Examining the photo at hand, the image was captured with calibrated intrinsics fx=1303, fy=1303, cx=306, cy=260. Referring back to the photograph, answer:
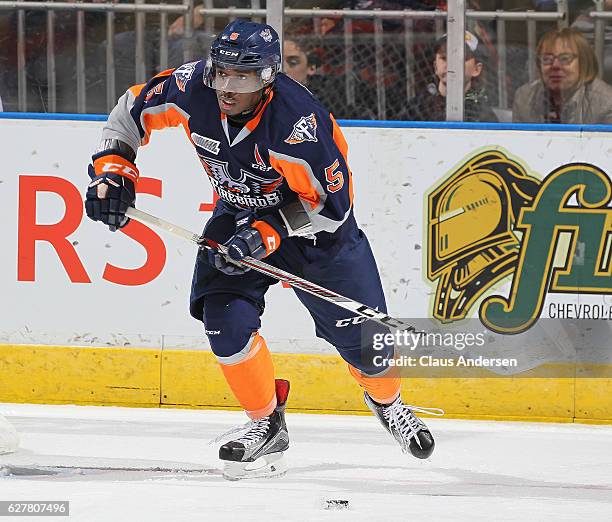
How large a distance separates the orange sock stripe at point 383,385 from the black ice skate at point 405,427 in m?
0.03

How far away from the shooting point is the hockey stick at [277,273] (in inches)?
147

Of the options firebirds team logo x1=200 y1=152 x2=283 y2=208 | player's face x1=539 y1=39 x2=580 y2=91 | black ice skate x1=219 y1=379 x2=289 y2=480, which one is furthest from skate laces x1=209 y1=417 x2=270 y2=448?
player's face x1=539 y1=39 x2=580 y2=91

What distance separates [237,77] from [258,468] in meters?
1.17

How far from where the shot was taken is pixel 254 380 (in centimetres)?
388

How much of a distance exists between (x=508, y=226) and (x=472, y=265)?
0.64 ft

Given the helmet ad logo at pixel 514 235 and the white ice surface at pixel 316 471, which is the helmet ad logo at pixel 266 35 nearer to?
the white ice surface at pixel 316 471

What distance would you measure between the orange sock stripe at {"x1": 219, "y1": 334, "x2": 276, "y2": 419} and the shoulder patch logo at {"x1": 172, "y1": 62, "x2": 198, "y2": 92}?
77 centimetres

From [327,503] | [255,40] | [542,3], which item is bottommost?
[327,503]

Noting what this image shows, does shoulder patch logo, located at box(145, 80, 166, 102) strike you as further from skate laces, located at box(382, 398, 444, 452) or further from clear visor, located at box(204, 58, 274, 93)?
skate laces, located at box(382, 398, 444, 452)

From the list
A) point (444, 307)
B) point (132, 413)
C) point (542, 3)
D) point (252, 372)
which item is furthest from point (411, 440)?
point (542, 3)

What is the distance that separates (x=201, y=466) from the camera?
397 centimetres

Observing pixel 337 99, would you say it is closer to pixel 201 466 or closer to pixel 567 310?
pixel 567 310

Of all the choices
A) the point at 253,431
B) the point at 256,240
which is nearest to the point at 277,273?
the point at 256,240

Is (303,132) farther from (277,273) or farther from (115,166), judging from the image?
(115,166)
